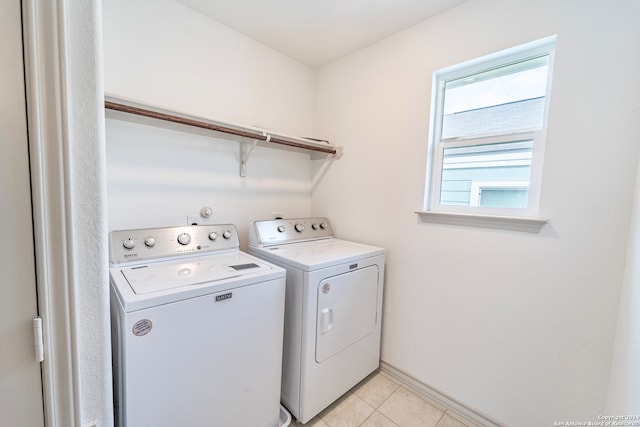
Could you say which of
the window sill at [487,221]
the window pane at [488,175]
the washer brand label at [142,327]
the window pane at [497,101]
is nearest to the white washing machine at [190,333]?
the washer brand label at [142,327]

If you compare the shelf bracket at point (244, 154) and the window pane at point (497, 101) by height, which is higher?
the window pane at point (497, 101)

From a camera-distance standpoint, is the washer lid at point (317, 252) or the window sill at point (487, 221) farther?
the washer lid at point (317, 252)

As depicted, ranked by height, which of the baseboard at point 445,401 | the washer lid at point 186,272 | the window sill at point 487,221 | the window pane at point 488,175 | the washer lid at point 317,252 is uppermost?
the window pane at point 488,175

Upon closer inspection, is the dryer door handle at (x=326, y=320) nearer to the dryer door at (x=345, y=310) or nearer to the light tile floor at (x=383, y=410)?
the dryer door at (x=345, y=310)

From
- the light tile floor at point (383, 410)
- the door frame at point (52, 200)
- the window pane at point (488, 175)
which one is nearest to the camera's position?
the door frame at point (52, 200)

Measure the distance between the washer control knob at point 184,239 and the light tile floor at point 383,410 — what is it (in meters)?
1.23

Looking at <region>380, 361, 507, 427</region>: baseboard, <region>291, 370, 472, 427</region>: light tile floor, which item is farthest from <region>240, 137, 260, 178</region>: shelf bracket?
<region>380, 361, 507, 427</region>: baseboard

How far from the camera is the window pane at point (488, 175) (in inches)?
55.4

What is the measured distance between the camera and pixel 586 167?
1.17 meters

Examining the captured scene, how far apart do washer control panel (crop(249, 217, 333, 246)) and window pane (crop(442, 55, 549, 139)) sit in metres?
1.14

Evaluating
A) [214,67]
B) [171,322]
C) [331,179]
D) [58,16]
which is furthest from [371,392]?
[214,67]

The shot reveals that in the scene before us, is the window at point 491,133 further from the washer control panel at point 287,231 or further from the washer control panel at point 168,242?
the washer control panel at point 168,242

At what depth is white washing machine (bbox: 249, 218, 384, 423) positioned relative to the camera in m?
1.44

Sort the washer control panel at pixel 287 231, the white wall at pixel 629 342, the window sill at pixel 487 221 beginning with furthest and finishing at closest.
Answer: the washer control panel at pixel 287 231 < the window sill at pixel 487 221 < the white wall at pixel 629 342
